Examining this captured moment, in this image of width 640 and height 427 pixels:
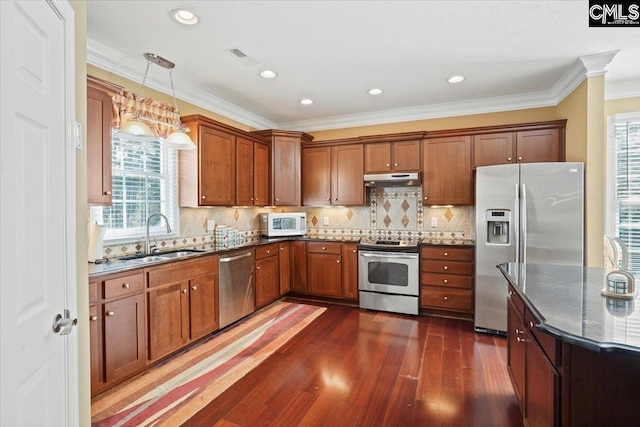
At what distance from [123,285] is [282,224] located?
2.61 metres

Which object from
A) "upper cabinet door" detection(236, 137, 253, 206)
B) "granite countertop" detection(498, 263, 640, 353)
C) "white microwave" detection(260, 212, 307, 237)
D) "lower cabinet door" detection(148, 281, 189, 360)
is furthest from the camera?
"white microwave" detection(260, 212, 307, 237)

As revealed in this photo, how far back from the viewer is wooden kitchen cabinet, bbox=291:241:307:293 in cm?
466

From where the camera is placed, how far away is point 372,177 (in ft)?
14.4

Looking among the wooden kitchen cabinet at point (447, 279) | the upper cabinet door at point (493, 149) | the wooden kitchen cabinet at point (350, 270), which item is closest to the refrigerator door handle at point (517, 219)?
the wooden kitchen cabinet at point (447, 279)

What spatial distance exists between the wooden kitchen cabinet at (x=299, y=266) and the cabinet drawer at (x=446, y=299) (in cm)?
167

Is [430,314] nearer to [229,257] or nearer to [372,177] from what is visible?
[372,177]

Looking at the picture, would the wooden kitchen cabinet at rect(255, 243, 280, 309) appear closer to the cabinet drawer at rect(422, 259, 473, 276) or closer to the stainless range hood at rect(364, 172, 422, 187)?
the stainless range hood at rect(364, 172, 422, 187)

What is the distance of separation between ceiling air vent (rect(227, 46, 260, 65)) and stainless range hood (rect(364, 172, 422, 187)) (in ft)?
7.06

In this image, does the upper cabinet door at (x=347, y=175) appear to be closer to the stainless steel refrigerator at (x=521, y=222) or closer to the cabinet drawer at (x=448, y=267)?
the cabinet drawer at (x=448, y=267)

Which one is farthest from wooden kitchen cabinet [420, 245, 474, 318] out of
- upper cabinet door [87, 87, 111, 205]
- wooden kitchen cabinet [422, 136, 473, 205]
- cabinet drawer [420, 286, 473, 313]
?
upper cabinet door [87, 87, 111, 205]

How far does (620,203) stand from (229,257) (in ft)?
14.7

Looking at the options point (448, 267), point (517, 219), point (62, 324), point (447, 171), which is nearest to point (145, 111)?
point (62, 324)

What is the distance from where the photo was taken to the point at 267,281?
13.8ft

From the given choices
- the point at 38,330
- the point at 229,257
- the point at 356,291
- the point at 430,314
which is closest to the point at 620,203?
the point at 430,314
